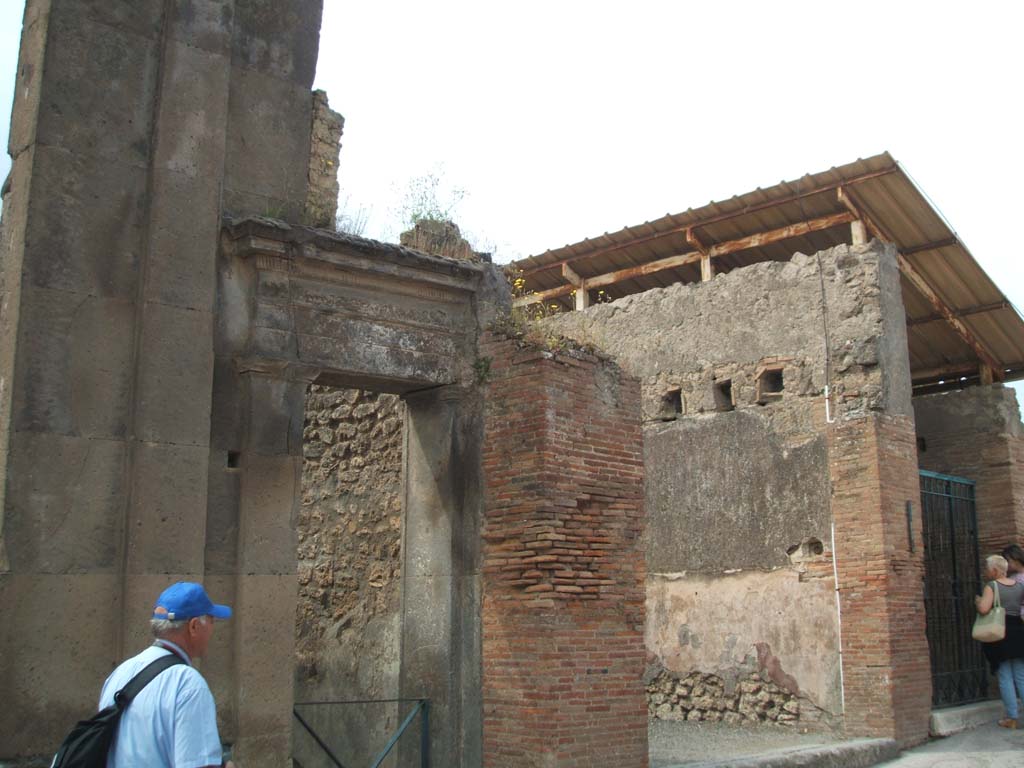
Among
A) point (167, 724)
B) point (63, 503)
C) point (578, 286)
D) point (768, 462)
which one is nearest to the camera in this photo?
point (167, 724)

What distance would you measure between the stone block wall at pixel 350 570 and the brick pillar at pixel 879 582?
449 centimetres

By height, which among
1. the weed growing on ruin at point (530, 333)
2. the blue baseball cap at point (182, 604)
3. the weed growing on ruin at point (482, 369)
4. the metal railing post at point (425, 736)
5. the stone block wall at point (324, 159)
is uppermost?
the stone block wall at point (324, 159)

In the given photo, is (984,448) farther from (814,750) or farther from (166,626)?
(166,626)

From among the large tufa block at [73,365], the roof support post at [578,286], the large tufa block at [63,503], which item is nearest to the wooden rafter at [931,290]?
the roof support post at [578,286]

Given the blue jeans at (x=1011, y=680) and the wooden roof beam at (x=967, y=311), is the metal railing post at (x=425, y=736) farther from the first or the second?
the wooden roof beam at (x=967, y=311)

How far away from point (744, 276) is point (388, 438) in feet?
16.5

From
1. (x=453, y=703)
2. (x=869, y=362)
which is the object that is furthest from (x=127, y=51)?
(x=869, y=362)

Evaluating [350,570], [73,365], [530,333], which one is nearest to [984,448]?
[530,333]

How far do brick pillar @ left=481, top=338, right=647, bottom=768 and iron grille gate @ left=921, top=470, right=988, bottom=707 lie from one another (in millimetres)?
4731

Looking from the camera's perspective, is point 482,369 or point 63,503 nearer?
point 63,503

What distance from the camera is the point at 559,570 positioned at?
7172 millimetres

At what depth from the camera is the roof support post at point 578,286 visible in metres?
14.0

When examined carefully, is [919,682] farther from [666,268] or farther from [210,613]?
[210,613]

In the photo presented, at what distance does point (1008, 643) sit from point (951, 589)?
1487 millimetres
